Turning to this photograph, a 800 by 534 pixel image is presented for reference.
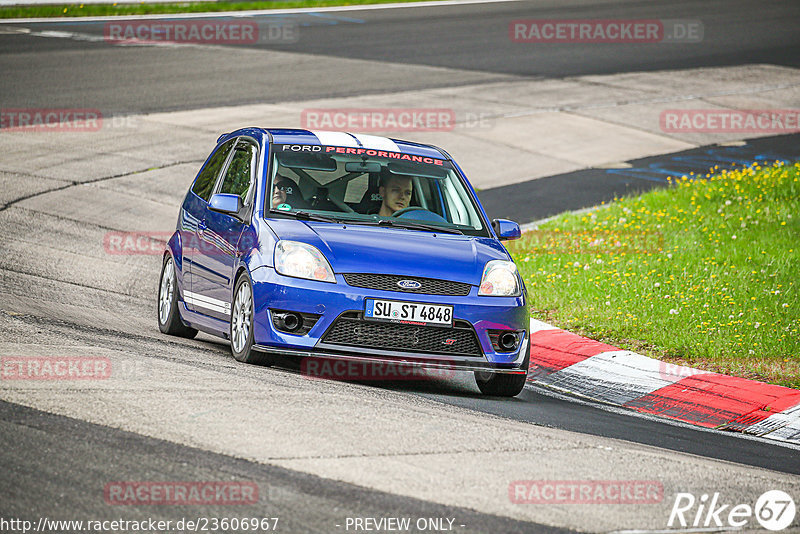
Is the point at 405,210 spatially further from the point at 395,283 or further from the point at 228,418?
the point at 228,418

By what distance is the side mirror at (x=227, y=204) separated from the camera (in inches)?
335

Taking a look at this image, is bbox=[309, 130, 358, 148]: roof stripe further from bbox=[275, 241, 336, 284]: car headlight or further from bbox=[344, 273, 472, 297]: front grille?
bbox=[344, 273, 472, 297]: front grille

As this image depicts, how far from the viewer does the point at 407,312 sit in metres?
7.68

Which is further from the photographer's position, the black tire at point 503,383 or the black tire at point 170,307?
the black tire at point 170,307

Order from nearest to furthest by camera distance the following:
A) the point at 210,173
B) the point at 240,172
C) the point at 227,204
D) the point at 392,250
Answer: the point at 392,250
the point at 227,204
the point at 240,172
the point at 210,173

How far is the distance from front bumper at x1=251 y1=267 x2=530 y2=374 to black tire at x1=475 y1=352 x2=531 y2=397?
45 centimetres

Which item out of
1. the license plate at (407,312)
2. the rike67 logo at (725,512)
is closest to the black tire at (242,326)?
the license plate at (407,312)

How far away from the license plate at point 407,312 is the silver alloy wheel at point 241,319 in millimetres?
870

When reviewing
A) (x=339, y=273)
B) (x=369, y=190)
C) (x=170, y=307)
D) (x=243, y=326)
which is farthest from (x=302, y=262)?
(x=170, y=307)

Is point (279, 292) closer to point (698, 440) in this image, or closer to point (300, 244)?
point (300, 244)

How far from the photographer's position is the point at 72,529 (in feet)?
14.9

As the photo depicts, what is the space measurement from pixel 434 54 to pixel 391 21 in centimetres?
467

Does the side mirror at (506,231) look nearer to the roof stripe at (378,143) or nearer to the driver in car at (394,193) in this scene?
the driver in car at (394,193)

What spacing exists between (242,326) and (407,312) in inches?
48.1
